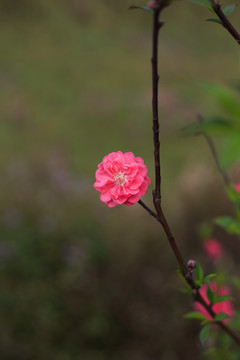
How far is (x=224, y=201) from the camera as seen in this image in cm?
273

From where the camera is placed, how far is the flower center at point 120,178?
578mm

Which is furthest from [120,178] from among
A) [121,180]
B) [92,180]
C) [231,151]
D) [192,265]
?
[92,180]

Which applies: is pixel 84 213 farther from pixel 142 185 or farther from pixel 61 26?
pixel 61 26

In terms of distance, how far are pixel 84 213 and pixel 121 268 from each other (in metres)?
0.82

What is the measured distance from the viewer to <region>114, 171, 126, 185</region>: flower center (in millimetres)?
578

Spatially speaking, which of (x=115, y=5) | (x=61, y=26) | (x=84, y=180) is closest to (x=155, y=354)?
(x=84, y=180)

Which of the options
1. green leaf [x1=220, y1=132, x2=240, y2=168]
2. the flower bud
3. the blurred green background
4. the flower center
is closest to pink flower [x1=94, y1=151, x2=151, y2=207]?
the flower center

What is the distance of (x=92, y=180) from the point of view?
4.16 meters

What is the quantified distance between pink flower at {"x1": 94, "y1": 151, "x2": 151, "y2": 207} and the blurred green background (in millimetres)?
499

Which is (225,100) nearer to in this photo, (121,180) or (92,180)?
(121,180)

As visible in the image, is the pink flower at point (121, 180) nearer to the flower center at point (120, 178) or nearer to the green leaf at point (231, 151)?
the flower center at point (120, 178)

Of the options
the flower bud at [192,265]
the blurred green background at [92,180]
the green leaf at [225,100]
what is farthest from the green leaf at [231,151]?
the flower bud at [192,265]

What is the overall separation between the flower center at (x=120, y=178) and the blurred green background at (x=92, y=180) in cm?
52

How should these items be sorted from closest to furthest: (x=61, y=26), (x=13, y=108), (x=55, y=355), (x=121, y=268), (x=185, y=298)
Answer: (x=55, y=355)
(x=185, y=298)
(x=121, y=268)
(x=13, y=108)
(x=61, y=26)
